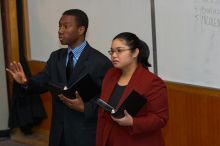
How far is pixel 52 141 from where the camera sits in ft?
11.5

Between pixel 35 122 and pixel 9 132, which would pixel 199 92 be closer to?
pixel 35 122

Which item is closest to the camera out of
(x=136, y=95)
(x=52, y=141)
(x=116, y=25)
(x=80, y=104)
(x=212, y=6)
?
(x=136, y=95)

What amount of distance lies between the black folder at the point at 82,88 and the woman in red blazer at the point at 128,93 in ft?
0.54

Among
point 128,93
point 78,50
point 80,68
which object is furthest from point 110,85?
point 78,50

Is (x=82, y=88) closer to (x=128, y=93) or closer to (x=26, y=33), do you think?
(x=128, y=93)

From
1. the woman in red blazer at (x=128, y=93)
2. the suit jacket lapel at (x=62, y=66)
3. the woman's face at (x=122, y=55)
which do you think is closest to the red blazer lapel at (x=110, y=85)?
the woman in red blazer at (x=128, y=93)

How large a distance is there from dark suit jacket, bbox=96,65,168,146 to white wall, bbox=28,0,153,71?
1423 millimetres

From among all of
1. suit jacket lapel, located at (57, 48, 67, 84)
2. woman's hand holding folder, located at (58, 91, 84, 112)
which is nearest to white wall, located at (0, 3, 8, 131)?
suit jacket lapel, located at (57, 48, 67, 84)

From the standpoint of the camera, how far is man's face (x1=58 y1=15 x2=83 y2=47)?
3.46 m

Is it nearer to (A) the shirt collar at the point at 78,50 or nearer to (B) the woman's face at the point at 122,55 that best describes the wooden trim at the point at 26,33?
(A) the shirt collar at the point at 78,50

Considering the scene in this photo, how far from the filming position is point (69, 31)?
347 cm

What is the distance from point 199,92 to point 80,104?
3.60 ft

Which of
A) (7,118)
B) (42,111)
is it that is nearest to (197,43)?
(42,111)

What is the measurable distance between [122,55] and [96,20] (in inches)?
78.1
